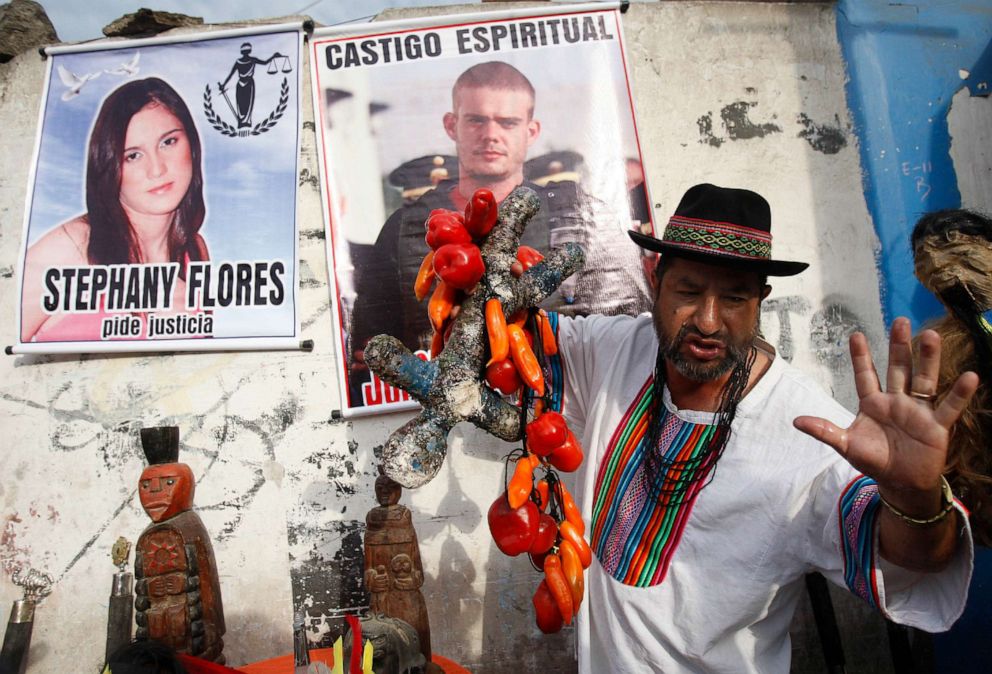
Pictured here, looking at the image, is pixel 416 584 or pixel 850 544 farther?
pixel 416 584

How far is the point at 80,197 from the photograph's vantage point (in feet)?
10.6

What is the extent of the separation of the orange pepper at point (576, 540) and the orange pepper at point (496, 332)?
1.51ft

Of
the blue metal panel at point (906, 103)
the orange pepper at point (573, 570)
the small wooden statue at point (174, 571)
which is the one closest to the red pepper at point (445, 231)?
the orange pepper at point (573, 570)

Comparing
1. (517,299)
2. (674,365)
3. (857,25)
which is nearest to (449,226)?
(517,299)

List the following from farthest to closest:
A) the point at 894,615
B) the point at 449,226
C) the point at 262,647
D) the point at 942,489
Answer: the point at 262,647 < the point at 449,226 < the point at 894,615 < the point at 942,489

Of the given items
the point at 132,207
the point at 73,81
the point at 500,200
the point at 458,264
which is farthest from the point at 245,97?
the point at 458,264

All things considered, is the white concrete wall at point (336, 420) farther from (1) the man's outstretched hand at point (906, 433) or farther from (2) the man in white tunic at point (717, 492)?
(1) the man's outstretched hand at point (906, 433)

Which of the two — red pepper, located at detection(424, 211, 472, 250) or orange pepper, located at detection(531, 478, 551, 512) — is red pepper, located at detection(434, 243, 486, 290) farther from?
orange pepper, located at detection(531, 478, 551, 512)

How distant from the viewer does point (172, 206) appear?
320 cm

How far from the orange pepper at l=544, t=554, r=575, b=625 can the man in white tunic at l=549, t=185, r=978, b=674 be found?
8.0 inches

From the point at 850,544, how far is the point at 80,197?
3.54 meters

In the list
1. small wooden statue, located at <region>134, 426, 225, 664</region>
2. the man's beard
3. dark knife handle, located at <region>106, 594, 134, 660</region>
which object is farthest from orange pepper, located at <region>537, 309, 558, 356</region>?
dark knife handle, located at <region>106, 594, 134, 660</region>

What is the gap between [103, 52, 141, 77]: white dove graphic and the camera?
130 inches

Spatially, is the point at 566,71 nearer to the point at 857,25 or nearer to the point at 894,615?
the point at 857,25
